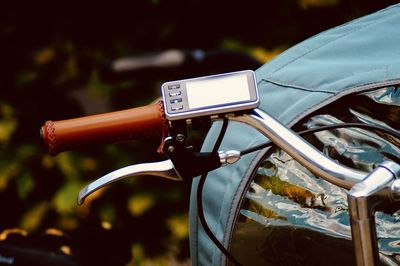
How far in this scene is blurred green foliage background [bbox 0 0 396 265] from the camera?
6.30 ft

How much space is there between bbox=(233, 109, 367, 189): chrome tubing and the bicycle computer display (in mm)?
17

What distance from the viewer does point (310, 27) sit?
6.21ft

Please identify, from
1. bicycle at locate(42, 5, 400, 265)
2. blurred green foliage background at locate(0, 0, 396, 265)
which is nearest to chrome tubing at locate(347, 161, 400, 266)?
bicycle at locate(42, 5, 400, 265)

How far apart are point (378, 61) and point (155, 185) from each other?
1.28 metres

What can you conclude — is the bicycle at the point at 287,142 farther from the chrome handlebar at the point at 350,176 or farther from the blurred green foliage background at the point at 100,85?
the blurred green foliage background at the point at 100,85

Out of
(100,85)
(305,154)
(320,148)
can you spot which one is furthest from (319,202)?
(100,85)

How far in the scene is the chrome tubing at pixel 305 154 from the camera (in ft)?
1.78

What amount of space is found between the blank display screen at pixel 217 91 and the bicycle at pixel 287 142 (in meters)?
0.02

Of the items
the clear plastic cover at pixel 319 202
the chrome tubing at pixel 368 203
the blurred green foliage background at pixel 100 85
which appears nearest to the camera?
the chrome tubing at pixel 368 203

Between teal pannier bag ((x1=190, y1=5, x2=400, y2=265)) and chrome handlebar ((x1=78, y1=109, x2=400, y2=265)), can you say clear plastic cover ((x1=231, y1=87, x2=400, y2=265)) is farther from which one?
chrome handlebar ((x1=78, y1=109, x2=400, y2=265))

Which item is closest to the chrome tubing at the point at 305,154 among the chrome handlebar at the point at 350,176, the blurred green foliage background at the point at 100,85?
the chrome handlebar at the point at 350,176

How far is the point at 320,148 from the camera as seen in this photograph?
2.56 feet

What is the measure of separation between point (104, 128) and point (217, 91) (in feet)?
0.38

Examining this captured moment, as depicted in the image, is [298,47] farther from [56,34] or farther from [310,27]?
[56,34]
